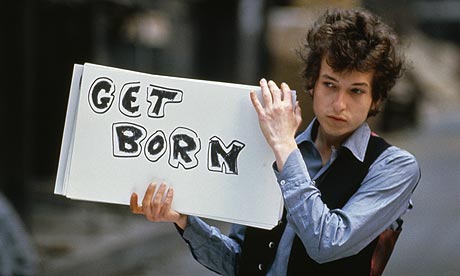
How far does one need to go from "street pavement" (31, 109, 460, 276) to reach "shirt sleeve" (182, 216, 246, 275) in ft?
15.4

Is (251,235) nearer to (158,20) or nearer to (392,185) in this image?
(392,185)

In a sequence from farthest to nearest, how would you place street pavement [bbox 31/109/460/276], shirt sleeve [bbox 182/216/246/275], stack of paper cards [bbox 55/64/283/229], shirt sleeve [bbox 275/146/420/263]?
street pavement [bbox 31/109/460/276] < shirt sleeve [bbox 182/216/246/275] < stack of paper cards [bbox 55/64/283/229] < shirt sleeve [bbox 275/146/420/263]

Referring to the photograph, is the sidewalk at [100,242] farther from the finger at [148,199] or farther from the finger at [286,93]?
the finger at [286,93]

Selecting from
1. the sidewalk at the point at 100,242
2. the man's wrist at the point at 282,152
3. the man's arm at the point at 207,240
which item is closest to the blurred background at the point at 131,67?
the sidewalk at the point at 100,242

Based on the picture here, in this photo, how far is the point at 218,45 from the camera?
19.0 m

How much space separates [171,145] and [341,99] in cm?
44

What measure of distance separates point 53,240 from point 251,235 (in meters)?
7.31

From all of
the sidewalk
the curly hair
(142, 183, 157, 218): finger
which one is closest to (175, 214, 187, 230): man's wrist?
(142, 183, 157, 218): finger

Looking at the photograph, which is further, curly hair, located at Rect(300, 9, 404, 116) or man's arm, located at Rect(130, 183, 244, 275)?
man's arm, located at Rect(130, 183, 244, 275)

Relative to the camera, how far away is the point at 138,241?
30.7 ft

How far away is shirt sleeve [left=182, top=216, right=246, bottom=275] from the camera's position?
220cm

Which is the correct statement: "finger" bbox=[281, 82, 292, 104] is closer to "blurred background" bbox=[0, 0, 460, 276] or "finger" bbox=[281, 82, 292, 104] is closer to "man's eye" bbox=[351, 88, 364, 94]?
"man's eye" bbox=[351, 88, 364, 94]

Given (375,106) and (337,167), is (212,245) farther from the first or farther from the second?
(375,106)

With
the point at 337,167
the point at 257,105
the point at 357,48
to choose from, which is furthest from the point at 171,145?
the point at 357,48
